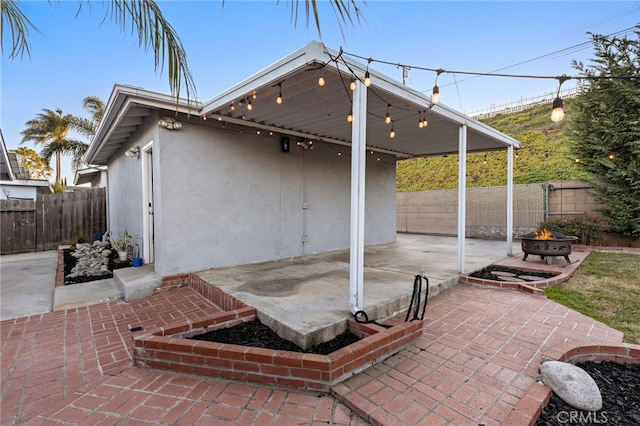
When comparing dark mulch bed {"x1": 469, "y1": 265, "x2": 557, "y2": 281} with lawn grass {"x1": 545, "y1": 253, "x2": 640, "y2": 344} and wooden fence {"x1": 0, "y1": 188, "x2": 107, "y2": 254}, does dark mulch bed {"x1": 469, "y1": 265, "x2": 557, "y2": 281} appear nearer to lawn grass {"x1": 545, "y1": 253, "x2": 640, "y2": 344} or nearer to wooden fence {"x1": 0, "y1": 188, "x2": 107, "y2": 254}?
lawn grass {"x1": 545, "y1": 253, "x2": 640, "y2": 344}

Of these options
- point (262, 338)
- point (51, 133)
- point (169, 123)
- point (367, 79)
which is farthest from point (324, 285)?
point (51, 133)

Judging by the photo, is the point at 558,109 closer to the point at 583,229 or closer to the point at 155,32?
the point at 155,32

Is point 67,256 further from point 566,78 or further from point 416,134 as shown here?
point 566,78

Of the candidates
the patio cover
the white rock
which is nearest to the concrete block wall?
the patio cover

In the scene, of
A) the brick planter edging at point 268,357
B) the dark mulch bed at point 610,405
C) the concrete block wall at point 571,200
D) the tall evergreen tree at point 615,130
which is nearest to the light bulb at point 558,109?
the dark mulch bed at point 610,405

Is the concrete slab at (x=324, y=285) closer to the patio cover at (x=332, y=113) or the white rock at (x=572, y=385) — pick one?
the patio cover at (x=332, y=113)

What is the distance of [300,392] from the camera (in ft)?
7.43

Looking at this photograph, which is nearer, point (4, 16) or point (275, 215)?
point (4, 16)

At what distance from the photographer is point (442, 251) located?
7.52 metres

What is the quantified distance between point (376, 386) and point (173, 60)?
2.69 metres

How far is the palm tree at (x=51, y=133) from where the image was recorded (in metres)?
18.0

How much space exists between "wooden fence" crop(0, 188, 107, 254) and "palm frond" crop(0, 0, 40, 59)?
10924 millimetres

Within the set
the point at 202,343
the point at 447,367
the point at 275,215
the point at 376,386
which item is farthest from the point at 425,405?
the point at 275,215

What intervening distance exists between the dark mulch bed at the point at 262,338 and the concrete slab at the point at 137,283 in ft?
7.01
